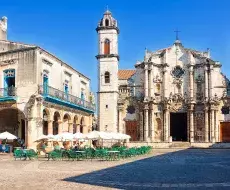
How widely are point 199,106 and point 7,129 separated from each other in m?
20.5

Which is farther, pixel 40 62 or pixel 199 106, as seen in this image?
pixel 199 106

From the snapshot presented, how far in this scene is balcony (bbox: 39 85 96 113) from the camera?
30023 mm

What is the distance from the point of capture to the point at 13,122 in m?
33.1

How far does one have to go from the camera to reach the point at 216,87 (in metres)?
42.2

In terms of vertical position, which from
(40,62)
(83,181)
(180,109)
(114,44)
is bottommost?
(83,181)

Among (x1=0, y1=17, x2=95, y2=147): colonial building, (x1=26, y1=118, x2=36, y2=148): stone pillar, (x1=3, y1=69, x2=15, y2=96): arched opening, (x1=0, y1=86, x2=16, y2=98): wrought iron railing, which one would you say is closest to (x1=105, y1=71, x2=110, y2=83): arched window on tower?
(x1=0, y1=17, x2=95, y2=147): colonial building

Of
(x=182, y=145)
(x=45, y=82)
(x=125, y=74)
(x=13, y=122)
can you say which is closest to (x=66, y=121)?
(x=13, y=122)

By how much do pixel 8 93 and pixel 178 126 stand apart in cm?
2113

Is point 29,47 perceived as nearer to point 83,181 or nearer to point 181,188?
point 83,181

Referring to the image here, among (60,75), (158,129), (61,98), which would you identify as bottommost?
(158,129)

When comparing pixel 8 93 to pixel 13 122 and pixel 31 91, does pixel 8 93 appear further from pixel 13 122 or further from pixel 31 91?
pixel 13 122

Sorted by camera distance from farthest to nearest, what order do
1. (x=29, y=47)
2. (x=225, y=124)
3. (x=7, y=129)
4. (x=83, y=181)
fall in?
1. (x=225, y=124)
2. (x=7, y=129)
3. (x=29, y=47)
4. (x=83, y=181)

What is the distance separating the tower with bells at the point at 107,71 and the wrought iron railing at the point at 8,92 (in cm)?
1337

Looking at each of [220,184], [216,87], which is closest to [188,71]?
[216,87]
